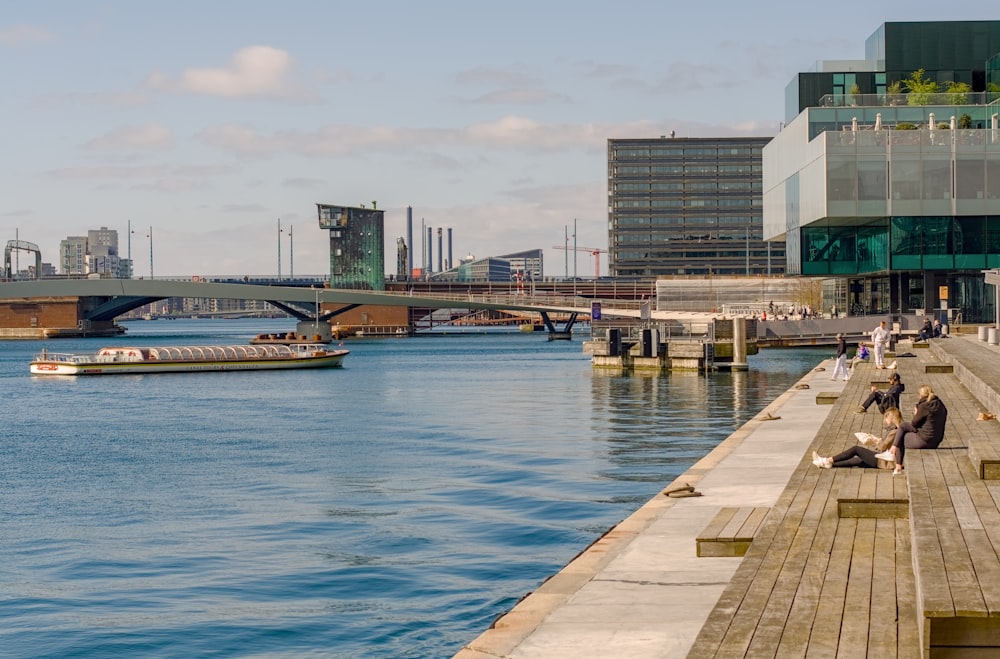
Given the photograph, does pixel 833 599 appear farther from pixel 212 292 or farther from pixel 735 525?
pixel 212 292

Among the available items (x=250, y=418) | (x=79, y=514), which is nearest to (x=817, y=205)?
(x=250, y=418)

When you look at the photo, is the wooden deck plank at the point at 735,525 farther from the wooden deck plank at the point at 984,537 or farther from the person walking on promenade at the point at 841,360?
the person walking on promenade at the point at 841,360

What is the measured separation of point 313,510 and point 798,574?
18273 millimetres

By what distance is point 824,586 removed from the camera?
45.9ft

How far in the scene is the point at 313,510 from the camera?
30906 mm

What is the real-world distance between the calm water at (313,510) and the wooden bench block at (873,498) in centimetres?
542

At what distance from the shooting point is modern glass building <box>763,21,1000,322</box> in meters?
99.8

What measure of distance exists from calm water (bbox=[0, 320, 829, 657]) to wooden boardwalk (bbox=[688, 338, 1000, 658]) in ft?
16.9

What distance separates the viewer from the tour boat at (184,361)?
106 m

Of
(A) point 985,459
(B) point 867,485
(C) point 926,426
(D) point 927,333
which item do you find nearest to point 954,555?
(A) point 985,459

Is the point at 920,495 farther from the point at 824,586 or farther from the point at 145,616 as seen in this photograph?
the point at 145,616

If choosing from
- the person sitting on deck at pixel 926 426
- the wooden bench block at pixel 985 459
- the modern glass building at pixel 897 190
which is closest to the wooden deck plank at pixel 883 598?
the wooden bench block at pixel 985 459

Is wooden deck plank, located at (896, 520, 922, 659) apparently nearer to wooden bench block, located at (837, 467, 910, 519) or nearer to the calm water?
wooden bench block, located at (837, 467, 910, 519)

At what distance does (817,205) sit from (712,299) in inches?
2446
